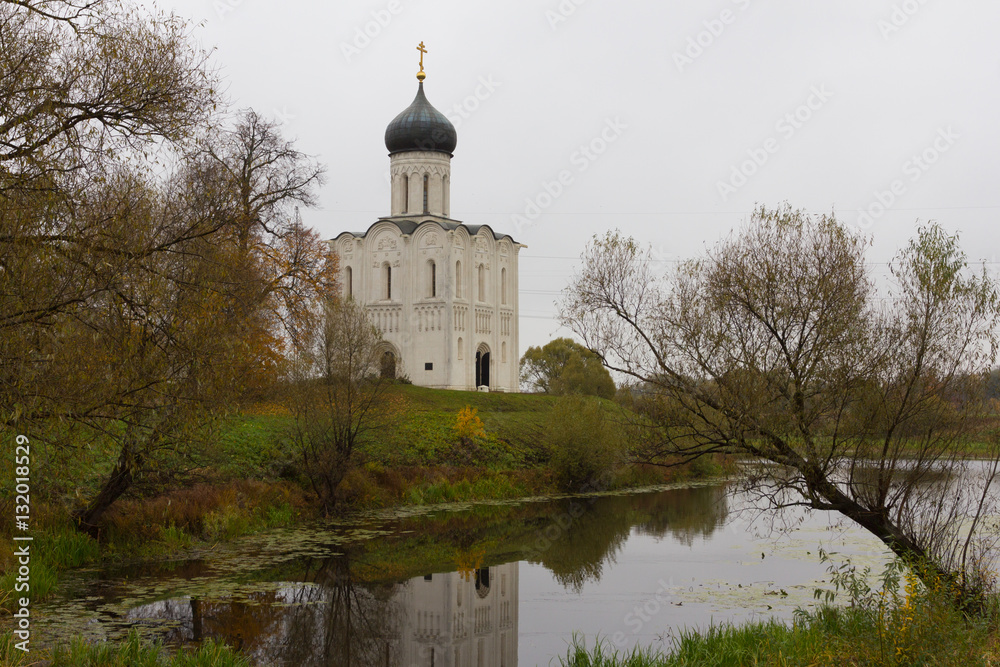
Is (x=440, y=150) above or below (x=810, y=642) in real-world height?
above

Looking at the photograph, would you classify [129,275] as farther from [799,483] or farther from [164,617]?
[799,483]

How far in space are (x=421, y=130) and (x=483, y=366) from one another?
10.3 metres

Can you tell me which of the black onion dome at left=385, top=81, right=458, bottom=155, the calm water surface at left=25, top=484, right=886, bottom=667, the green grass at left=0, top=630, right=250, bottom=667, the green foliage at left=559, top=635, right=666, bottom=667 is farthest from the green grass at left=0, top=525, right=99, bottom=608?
the black onion dome at left=385, top=81, right=458, bottom=155

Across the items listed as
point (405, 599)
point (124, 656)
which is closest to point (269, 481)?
point (405, 599)

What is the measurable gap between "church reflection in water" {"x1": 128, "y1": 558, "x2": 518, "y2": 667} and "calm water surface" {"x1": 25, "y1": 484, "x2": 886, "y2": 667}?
0.03m

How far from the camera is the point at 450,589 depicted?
12.7 meters

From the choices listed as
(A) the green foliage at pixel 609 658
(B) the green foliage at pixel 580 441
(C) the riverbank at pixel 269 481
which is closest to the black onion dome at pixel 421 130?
(C) the riverbank at pixel 269 481

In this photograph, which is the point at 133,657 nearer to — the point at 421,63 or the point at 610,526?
the point at 610,526

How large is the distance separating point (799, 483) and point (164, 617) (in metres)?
7.34

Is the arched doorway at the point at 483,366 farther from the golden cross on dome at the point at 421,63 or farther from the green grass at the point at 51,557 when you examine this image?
the green grass at the point at 51,557

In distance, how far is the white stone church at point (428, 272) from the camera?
119 ft

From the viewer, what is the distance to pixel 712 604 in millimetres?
11531

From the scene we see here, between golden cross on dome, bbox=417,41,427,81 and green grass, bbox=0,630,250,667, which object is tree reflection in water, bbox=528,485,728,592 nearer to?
green grass, bbox=0,630,250,667

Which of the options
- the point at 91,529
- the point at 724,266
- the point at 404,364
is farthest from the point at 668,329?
the point at 404,364
